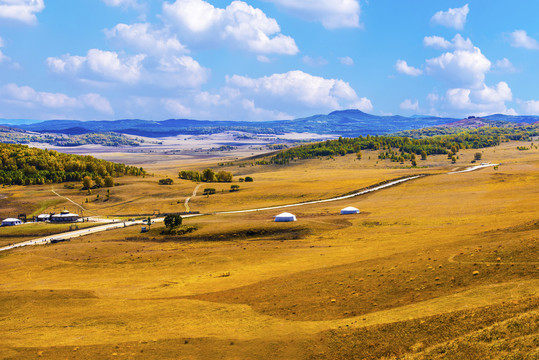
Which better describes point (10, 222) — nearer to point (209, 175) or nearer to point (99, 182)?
point (99, 182)

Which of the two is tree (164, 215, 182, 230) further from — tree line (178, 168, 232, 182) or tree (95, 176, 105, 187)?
tree line (178, 168, 232, 182)

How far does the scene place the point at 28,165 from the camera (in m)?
169

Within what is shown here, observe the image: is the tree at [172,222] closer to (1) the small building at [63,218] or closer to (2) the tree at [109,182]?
(1) the small building at [63,218]

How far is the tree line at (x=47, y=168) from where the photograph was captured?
155375mm

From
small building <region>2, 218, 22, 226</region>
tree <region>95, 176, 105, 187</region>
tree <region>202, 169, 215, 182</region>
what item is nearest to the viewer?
small building <region>2, 218, 22, 226</region>

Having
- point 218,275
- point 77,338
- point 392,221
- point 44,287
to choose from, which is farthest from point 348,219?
point 77,338

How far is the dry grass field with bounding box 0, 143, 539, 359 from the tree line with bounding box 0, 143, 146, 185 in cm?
8987

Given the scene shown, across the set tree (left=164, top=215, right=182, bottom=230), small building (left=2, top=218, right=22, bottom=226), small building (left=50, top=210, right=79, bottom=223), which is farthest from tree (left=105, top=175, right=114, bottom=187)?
tree (left=164, top=215, right=182, bottom=230)

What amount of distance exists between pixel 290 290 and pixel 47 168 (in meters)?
158

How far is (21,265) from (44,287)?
16866 millimetres

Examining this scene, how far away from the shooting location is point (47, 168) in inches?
6654

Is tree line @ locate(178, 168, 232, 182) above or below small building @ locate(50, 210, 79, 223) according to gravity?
above

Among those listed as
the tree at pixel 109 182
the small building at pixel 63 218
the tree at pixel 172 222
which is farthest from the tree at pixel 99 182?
the tree at pixel 172 222

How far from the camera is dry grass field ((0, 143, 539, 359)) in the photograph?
86.4ft
